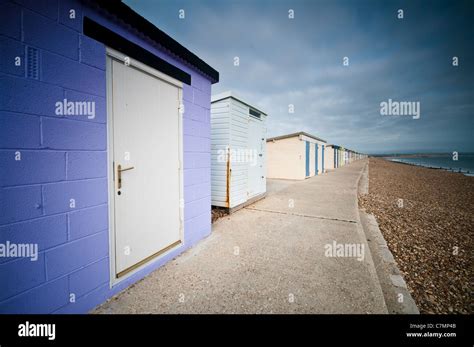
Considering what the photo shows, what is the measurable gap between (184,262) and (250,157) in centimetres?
469

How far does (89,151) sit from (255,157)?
594 centimetres

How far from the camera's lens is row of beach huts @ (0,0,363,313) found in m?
1.74

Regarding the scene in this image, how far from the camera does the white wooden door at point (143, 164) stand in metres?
2.62

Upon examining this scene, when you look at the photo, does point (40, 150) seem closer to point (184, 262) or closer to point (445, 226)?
point (184, 262)

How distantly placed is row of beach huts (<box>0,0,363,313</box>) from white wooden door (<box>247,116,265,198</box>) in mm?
3543

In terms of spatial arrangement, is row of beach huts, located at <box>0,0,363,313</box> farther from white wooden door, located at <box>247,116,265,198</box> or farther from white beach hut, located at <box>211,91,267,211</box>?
white wooden door, located at <box>247,116,265,198</box>

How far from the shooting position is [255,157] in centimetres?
768

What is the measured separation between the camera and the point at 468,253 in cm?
385

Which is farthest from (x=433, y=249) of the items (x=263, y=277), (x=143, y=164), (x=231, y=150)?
(x=143, y=164)

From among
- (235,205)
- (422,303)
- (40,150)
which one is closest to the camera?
(40,150)

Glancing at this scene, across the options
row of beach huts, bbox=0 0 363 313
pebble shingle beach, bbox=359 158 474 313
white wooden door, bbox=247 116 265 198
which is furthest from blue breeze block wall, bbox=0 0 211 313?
white wooden door, bbox=247 116 265 198

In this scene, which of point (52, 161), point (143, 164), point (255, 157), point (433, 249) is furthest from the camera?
point (255, 157)

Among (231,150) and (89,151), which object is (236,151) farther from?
(89,151)
